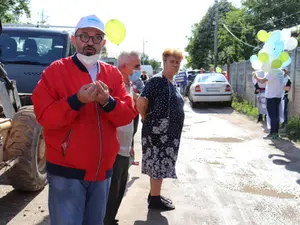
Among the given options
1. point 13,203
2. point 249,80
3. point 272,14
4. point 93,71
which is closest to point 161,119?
point 93,71

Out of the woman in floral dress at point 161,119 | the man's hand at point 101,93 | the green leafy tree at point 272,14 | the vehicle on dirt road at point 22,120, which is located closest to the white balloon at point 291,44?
the vehicle on dirt road at point 22,120

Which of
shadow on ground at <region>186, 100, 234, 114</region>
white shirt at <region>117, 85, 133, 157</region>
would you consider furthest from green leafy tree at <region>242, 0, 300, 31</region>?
white shirt at <region>117, 85, 133, 157</region>

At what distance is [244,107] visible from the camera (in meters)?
15.8

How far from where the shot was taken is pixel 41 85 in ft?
8.26

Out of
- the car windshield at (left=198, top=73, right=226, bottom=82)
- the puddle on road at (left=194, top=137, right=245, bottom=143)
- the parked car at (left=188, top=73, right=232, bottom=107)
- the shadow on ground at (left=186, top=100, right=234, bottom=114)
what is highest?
the car windshield at (left=198, top=73, right=226, bottom=82)

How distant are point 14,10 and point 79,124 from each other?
119 ft

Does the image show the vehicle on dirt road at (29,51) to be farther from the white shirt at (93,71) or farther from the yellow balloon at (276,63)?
the yellow balloon at (276,63)

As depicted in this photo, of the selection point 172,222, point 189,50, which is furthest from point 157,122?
point 189,50

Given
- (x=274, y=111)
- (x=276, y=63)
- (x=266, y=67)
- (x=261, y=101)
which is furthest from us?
(x=261, y=101)

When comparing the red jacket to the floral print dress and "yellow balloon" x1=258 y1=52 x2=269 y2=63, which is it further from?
"yellow balloon" x1=258 y1=52 x2=269 y2=63

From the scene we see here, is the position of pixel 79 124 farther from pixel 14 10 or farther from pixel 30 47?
pixel 14 10

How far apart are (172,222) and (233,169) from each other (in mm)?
2574

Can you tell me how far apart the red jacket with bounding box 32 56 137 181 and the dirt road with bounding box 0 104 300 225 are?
79.1 inches

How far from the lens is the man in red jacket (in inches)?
96.3
